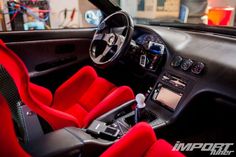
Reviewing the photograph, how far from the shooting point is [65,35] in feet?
6.21

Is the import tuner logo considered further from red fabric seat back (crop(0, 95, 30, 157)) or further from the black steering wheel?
red fabric seat back (crop(0, 95, 30, 157))

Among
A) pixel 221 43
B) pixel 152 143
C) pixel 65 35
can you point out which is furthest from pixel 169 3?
pixel 152 143

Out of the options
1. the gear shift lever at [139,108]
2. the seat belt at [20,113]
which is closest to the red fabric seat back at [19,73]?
the seat belt at [20,113]

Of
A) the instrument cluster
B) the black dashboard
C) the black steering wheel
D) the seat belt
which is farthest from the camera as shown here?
the instrument cluster

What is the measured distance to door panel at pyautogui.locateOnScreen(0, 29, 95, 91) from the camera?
5.69 feet

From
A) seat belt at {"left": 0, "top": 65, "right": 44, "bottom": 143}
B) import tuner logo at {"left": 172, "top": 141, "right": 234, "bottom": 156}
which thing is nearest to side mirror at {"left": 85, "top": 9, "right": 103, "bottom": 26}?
import tuner logo at {"left": 172, "top": 141, "right": 234, "bottom": 156}

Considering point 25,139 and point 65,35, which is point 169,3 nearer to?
point 65,35

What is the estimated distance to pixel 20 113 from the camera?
0.76 metres

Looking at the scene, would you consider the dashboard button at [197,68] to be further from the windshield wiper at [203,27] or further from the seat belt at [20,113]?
the seat belt at [20,113]

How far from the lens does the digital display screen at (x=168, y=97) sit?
1.23 meters

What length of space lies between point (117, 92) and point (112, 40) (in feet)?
1.04

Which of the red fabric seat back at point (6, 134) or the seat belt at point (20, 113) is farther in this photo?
the seat belt at point (20, 113)

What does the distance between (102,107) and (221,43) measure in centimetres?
68

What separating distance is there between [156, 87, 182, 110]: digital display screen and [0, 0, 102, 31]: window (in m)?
1.05
